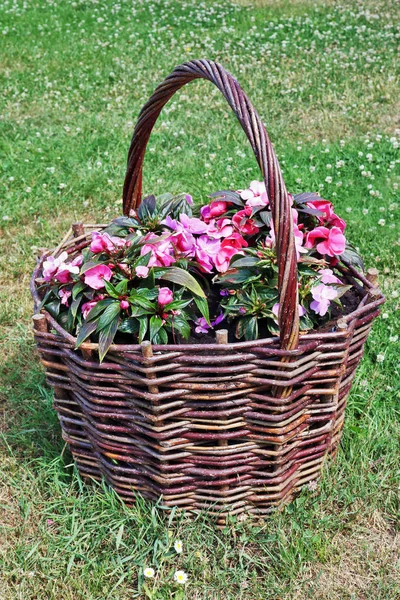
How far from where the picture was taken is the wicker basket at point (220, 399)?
1767mm

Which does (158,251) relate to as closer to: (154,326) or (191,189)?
(154,326)

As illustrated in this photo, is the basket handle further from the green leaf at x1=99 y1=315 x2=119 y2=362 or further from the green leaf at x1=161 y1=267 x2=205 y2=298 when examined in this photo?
the green leaf at x1=99 y1=315 x2=119 y2=362

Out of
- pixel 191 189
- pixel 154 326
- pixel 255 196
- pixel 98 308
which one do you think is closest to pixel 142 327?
pixel 154 326

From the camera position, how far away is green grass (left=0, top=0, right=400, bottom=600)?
2.06 meters

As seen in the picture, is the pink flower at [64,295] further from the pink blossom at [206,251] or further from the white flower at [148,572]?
the white flower at [148,572]

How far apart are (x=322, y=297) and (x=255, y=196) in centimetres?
50

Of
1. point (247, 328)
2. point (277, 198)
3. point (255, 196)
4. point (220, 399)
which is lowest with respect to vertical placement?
point (220, 399)

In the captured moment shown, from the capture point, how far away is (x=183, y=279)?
1.95m

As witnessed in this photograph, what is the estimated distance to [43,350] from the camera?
202cm

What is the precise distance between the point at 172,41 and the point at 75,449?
606 centimetres

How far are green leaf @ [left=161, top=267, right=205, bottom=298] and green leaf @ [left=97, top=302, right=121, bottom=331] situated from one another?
173 mm

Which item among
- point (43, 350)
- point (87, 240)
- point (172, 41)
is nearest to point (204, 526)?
point (43, 350)

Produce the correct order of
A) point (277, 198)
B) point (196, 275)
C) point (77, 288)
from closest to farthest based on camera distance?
point (277, 198)
point (77, 288)
point (196, 275)

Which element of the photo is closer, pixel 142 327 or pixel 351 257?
pixel 142 327
